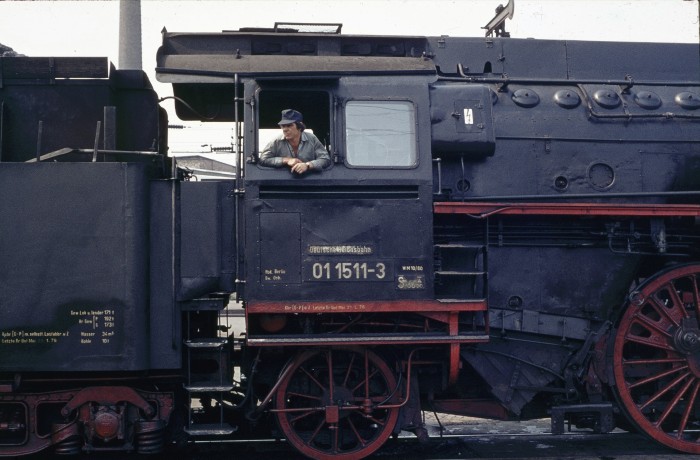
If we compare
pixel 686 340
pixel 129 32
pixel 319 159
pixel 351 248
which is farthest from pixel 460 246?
pixel 129 32

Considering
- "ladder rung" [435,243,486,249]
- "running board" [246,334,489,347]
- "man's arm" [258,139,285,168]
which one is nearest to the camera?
"running board" [246,334,489,347]

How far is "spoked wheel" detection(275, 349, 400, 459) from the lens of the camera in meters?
5.92

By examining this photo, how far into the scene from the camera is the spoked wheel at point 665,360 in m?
6.31

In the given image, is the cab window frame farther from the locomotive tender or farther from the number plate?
the number plate

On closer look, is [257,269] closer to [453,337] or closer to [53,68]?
[453,337]

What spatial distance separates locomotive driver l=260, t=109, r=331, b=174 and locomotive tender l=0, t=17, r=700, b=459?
11 centimetres

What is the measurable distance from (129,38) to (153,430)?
10572mm

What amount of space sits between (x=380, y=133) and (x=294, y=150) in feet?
2.56

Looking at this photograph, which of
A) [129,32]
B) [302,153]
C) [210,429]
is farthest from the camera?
[129,32]

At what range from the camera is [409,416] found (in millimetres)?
6148

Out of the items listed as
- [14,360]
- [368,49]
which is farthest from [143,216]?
[368,49]

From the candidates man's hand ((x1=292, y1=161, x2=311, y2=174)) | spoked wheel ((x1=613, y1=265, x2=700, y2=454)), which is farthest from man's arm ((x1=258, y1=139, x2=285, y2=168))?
spoked wheel ((x1=613, y1=265, x2=700, y2=454))

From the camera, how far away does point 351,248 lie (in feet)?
18.7

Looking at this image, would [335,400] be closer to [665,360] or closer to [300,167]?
[300,167]
